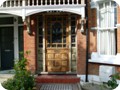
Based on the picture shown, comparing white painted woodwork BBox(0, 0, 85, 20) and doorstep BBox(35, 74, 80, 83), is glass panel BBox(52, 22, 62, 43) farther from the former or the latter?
doorstep BBox(35, 74, 80, 83)

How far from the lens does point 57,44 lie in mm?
11094

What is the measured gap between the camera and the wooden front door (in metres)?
11.0

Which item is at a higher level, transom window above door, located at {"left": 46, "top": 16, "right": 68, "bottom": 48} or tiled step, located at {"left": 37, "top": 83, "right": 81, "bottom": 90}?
transom window above door, located at {"left": 46, "top": 16, "right": 68, "bottom": 48}

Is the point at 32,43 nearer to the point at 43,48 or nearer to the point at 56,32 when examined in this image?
the point at 43,48

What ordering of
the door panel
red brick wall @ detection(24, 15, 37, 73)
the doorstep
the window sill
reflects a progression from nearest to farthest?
the window sill < the doorstep < red brick wall @ detection(24, 15, 37, 73) < the door panel

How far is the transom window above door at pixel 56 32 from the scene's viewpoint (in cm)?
1105

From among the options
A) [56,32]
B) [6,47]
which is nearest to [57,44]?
[56,32]

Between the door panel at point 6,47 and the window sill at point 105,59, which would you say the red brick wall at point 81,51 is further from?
the door panel at point 6,47

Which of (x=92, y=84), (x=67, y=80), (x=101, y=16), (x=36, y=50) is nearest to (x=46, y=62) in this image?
(x=36, y=50)

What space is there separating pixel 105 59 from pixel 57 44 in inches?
91.1

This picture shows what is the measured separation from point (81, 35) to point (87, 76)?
5.66 feet

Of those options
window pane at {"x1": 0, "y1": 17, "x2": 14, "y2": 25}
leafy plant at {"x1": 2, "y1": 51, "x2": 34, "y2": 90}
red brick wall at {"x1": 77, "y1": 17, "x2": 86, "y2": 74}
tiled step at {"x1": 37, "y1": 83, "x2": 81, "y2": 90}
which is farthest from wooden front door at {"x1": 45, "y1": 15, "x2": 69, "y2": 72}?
leafy plant at {"x1": 2, "y1": 51, "x2": 34, "y2": 90}

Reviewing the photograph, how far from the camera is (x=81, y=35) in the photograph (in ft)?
34.2

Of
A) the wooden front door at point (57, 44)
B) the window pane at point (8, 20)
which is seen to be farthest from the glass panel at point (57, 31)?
the window pane at point (8, 20)
